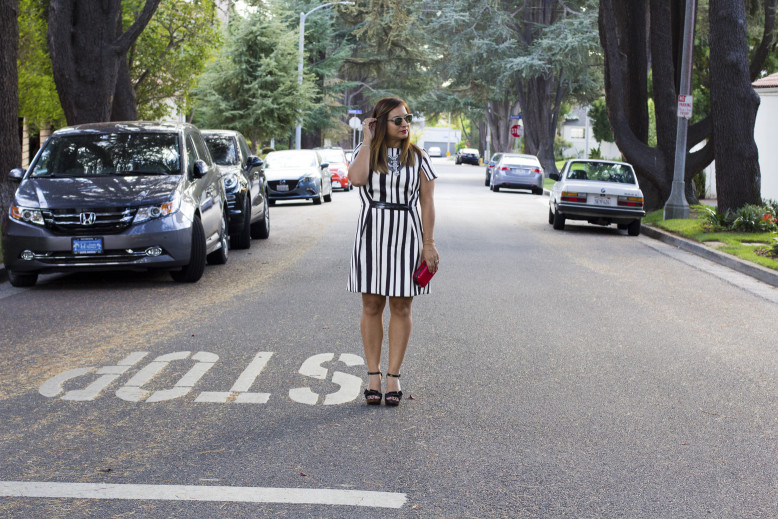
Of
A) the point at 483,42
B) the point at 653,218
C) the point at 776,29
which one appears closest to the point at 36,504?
the point at 653,218

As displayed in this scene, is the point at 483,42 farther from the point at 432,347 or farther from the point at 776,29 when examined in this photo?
the point at 432,347

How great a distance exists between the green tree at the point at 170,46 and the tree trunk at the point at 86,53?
21.9 feet

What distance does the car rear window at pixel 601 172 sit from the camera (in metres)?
21.4

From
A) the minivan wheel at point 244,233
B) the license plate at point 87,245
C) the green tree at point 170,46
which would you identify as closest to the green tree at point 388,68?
the green tree at point 170,46

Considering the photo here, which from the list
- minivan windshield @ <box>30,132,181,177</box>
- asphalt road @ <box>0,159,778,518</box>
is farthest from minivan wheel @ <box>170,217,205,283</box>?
minivan windshield @ <box>30,132,181,177</box>

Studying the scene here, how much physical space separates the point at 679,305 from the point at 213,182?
6.21 m

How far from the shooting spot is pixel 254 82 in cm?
3847

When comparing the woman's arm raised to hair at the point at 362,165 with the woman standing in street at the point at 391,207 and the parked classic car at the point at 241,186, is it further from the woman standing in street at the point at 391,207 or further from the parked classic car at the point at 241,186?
the parked classic car at the point at 241,186

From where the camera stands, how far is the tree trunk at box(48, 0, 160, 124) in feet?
60.1

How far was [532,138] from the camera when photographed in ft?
172

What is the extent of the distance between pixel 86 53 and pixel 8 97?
349 cm

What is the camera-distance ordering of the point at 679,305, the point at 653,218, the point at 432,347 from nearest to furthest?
the point at 432,347 → the point at 679,305 → the point at 653,218

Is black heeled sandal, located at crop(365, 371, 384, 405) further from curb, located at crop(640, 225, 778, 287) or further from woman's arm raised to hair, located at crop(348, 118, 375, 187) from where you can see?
curb, located at crop(640, 225, 778, 287)

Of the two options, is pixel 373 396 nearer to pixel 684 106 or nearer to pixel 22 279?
pixel 22 279
